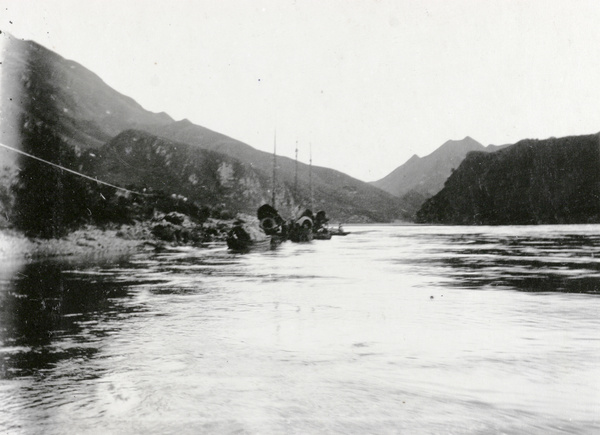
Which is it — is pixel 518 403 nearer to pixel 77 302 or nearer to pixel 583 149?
pixel 77 302

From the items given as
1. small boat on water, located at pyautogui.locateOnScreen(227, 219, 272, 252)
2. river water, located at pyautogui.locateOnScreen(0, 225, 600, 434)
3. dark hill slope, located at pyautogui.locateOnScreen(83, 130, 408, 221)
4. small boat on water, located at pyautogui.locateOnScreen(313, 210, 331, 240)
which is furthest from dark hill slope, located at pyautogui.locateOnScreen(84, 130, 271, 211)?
river water, located at pyautogui.locateOnScreen(0, 225, 600, 434)

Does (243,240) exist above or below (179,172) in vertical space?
below

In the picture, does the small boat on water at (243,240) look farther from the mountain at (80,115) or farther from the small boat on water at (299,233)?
the mountain at (80,115)

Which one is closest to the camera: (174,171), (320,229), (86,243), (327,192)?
(86,243)

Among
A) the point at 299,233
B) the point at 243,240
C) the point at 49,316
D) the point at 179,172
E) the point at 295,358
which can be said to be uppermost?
the point at 179,172

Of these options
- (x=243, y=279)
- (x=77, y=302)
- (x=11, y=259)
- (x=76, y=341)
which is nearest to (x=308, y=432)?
(x=76, y=341)

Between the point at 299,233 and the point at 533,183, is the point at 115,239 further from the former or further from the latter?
the point at 533,183

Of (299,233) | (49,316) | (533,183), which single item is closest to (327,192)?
(533,183)
